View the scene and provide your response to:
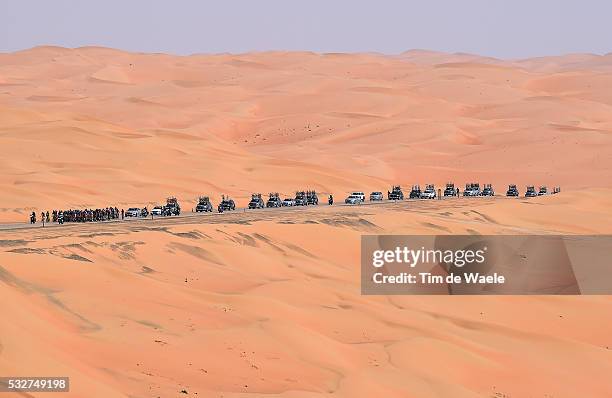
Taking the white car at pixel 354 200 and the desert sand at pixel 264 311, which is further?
the white car at pixel 354 200

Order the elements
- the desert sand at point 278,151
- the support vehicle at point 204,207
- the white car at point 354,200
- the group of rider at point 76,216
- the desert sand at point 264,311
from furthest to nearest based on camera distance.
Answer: the desert sand at point 278,151
the white car at point 354,200
the support vehicle at point 204,207
the group of rider at point 76,216
the desert sand at point 264,311

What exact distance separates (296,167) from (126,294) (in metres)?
85.2

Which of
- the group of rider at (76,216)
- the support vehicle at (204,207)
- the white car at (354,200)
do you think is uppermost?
the group of rider at (76,216)

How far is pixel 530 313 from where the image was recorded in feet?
141

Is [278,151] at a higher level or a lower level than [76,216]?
lower

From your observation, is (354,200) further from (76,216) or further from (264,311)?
(264,311)

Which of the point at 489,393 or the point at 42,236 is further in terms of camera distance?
the point at 42,236

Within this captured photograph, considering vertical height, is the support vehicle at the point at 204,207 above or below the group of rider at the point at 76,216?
below

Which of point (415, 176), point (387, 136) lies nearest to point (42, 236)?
point (415, 176)

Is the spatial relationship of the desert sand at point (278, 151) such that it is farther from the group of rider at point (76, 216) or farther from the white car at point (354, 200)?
the white car at point (354, 200)

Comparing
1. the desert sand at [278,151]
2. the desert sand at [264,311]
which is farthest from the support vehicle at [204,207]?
the desert sand at [278,151]

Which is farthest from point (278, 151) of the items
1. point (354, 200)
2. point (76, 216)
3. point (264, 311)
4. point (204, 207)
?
point (264, 311)

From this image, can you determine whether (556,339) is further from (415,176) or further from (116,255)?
(415,176)

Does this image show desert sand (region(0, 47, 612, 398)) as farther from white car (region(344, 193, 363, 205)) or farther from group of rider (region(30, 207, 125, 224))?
group of rider (region(30, 207, 125, 224))
